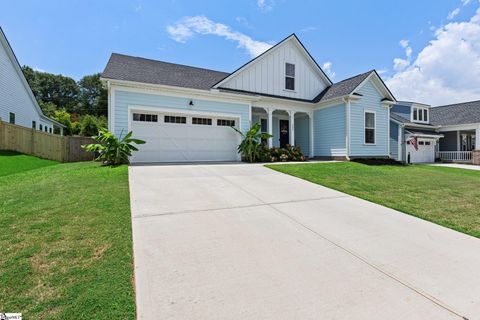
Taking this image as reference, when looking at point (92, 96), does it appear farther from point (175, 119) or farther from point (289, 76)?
point (289, 76)

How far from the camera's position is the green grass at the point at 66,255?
6.54 feet

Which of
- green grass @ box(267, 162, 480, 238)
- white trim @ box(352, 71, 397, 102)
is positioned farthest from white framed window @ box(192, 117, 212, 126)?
white trim @ box(352, 71, 397, 102)

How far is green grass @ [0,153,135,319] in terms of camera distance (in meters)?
1.99

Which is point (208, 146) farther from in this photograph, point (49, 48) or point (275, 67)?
point (49, 48)

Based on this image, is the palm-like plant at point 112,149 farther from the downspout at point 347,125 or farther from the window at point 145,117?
the downspout at point 347,125

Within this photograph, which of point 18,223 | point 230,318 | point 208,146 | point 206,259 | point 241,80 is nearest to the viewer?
point 230,318

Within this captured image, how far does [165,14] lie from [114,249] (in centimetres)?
1057

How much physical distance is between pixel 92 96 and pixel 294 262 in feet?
210

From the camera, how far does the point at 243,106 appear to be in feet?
42.6

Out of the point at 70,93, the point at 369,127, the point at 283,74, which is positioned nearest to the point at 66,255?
the point at 283,74

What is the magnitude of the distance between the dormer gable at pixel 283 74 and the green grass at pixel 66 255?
378 inches

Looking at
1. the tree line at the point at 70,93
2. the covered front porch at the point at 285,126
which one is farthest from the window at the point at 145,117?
the tree line at the point at 70,93

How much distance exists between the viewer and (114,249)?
2.92m

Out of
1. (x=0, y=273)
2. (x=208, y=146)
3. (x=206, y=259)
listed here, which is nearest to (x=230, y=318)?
(x=206, y=259)
